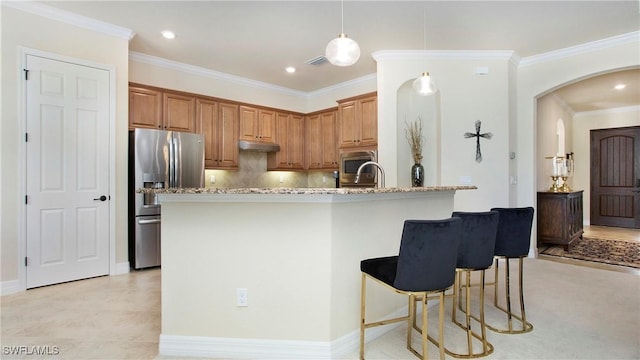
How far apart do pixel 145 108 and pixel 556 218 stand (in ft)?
20.6

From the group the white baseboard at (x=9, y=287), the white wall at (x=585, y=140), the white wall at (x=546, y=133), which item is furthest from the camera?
the white wall at (x=585, y=140)

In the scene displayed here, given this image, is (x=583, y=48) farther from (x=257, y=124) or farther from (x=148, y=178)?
(x=148, y=178)

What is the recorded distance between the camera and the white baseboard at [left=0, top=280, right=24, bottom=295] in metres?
3.25

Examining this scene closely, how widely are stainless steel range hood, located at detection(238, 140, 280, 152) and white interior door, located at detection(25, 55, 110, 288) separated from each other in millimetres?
2014

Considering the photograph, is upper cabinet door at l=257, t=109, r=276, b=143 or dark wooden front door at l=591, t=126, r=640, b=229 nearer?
upper cabinet door at l=257, t=109, r=276, b=143

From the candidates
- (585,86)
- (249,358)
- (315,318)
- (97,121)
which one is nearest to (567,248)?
(585,86)

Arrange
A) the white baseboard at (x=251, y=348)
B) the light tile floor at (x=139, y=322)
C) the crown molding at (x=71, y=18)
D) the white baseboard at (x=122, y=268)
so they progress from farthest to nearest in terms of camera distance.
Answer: the white baseboard at (x=122, y=268)
the crown molding at (x=71, y=18)
the light tile floor at (x=139, y=322)
the white baseboard at (x=251, y=348)

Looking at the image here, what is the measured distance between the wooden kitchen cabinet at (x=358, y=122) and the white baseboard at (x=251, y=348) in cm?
343

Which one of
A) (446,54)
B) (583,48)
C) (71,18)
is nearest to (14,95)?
(71,18)

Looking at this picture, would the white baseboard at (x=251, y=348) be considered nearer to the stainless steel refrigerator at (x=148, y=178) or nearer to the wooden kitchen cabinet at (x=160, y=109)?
the stainless steel refrigerator at (x=148, y=178)

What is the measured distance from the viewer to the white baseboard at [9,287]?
3246mm

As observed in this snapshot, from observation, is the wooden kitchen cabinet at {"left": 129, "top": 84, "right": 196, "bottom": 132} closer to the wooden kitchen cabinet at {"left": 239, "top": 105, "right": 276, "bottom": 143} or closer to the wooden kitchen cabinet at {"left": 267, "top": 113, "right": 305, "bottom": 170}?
the wooden kitchen cabinet at {"left": 239, "top": 105, "right": 276, "bottom": 143}

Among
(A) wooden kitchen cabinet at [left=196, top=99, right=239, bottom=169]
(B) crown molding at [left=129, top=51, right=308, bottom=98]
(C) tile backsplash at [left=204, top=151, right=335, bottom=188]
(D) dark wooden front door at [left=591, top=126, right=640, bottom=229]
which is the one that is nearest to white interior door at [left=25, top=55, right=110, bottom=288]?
(B) crown molding at [left=129, top=51, right=308, bottom=98]

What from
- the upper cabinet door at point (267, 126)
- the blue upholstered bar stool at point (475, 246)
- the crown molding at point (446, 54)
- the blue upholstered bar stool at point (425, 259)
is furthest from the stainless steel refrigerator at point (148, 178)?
the blue upholstered bar stool at point (475, 246)
